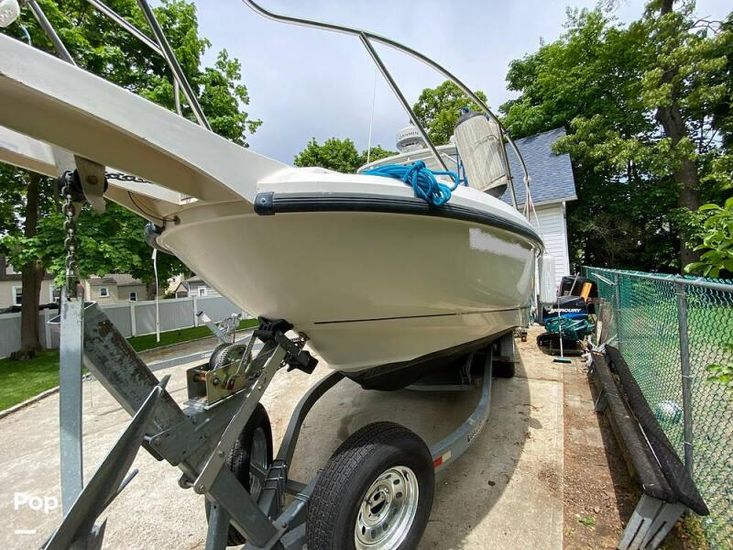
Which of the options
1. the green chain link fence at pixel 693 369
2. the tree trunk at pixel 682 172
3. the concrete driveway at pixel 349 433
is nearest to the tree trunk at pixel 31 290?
the concrete driveway at pixel 349 433

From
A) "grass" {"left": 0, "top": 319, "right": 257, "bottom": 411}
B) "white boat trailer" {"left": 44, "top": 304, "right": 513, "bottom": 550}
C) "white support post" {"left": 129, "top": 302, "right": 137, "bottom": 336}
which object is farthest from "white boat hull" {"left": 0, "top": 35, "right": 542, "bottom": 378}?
"white support post" {"left": 129, "top": 302, "right": 137, "bottom": 336}

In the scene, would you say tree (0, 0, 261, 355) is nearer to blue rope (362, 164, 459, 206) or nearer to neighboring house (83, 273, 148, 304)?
blue rope (362, 164, 459, 206)

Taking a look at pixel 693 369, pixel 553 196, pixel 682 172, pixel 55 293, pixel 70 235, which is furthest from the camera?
pixel 55 293

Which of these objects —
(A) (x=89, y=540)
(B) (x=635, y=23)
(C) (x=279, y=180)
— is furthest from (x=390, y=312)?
(B) (x=635, y=23)

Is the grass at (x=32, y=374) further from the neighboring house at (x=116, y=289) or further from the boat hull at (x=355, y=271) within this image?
the neighboring house at (x=116, y=289)

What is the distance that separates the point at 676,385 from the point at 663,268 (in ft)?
42.8

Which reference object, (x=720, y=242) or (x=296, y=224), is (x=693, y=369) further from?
(x=296, y=224)

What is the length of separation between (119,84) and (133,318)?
6.15 m

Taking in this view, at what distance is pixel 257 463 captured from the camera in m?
2.26

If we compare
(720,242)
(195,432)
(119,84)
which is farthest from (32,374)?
(720,242)

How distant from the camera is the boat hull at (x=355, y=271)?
1.60 metres

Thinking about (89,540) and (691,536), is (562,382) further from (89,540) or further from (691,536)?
(89,540)

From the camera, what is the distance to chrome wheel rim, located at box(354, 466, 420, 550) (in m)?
1.72

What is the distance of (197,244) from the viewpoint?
1.87m
